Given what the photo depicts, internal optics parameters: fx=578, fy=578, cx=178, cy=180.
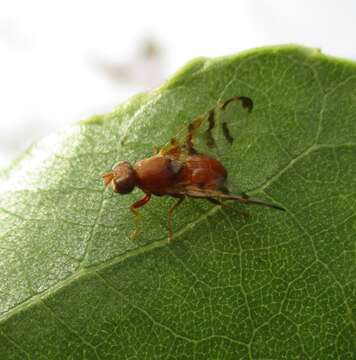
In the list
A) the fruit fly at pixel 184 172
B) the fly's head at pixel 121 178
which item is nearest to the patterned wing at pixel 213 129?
the fruit fly at pixel 184 172

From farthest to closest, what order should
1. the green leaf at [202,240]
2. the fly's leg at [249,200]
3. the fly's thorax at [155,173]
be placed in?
the fly's thorax at [155,173] < the fly's leg at [249,200] < the green leaf at [202,240]

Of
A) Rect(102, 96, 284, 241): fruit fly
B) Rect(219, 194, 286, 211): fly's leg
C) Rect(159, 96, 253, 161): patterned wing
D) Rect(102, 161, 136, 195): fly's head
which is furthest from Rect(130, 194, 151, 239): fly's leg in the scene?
Rect(219, 194, 286, 211): fly's leg

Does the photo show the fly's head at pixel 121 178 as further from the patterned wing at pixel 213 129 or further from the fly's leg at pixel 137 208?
the patterned wing at pixel 213 129

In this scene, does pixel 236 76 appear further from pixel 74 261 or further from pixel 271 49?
pixel 74 261

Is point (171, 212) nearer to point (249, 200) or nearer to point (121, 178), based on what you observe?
point (121, 178)

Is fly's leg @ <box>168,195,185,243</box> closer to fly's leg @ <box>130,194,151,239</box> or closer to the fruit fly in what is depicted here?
the fruit fly

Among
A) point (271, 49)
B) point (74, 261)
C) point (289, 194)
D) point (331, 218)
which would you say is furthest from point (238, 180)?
point (74, 261)
